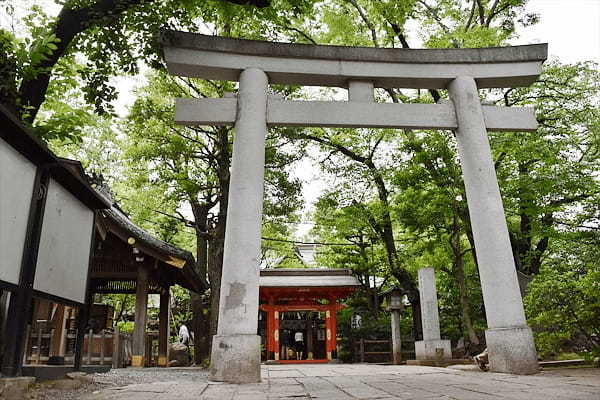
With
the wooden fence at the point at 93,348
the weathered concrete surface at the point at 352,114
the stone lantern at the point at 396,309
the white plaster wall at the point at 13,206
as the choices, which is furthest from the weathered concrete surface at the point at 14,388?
the stone lantern at the point at 396,309

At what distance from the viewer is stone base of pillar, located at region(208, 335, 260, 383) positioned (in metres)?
5.13

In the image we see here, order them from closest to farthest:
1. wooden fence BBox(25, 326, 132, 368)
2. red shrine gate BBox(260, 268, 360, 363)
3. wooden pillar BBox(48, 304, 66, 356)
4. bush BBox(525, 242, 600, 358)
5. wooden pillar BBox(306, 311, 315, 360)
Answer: bush BBox(525, 242, 600, 358) < wooden pillar BBox(48, 304, 66, 356) < wooden fence BBox(25, 326, 132, 368) < red shrine gate BBox(260, 268, 360, 363) < wooden pillar BBox(306, 311, 315, 360)

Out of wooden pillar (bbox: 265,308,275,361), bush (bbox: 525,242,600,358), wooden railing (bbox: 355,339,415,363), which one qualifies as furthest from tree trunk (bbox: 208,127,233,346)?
wooden railing (bbox: 355,339,415,363)

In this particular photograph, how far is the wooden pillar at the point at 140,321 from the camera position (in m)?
10.3

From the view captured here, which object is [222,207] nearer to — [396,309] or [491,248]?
[396,309]

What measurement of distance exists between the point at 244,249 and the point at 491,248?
12.2ft

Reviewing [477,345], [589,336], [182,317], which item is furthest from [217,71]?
[182,317]

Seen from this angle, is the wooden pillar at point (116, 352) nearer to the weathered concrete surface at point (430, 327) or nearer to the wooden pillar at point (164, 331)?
the wooden pillar at point (164, 331)

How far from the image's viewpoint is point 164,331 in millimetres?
12508

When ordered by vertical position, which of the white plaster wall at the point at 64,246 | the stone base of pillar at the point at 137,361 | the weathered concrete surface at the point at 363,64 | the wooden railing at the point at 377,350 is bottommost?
the wooden railing at the point at 377,350

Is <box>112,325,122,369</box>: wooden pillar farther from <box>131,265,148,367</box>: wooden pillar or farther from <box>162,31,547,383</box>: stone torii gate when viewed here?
<box>162,31,547,383</box>: stone torii gate

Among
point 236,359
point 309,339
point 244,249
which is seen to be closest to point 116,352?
point 236,359

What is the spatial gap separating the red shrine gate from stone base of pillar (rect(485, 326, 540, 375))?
11.2m

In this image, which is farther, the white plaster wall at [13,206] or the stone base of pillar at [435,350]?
the stone base of pillar at [435,350]
